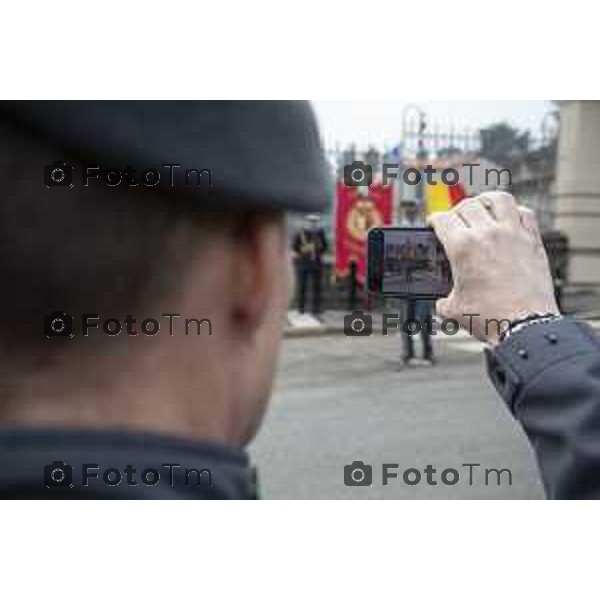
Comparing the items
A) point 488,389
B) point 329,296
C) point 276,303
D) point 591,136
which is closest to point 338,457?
point 488,389

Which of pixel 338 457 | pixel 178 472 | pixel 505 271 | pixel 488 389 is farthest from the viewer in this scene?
pixel 488 389

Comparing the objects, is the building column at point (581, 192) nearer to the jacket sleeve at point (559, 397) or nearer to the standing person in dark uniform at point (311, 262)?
the standing person in dark uniform at point (311, 262)

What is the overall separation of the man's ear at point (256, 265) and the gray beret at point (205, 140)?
0.02 meters

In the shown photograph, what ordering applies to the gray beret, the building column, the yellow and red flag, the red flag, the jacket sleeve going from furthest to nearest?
the building column, the red flag, the yellow and red flag, the jacket sleeve, the gray beret

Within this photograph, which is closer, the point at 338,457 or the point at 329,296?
the point at 338,457

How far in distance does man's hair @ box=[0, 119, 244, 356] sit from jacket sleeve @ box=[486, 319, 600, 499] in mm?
447

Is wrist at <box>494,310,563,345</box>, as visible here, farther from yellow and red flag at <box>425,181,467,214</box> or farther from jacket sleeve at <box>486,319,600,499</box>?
yellow and red flag at <box>425,181,467,214</box>

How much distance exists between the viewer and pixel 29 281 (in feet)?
2.37

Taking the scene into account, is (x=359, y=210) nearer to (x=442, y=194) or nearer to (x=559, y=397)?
(x=442, y=194)

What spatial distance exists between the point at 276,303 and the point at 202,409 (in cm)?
11

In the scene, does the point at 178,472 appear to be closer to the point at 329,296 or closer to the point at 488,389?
the point at 488,389

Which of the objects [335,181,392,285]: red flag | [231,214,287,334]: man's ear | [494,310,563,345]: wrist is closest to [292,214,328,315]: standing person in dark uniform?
[335,181,392,285]: red flag

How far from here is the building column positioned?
11297 millimetres

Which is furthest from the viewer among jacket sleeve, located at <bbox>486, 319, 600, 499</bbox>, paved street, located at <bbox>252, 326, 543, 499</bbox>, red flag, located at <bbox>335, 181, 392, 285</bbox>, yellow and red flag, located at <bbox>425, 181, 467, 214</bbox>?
red flag, located at <bbox>335, 181, 392, 285</bbox>
